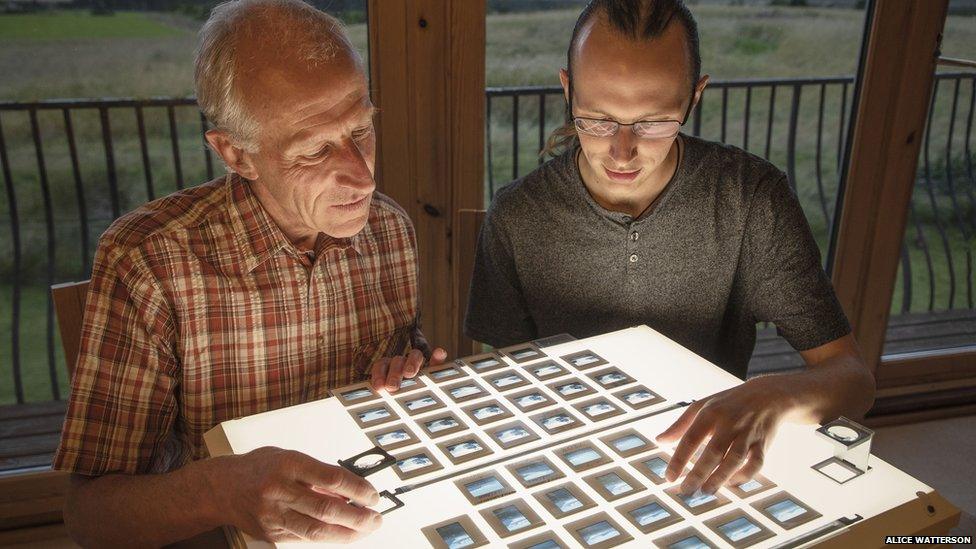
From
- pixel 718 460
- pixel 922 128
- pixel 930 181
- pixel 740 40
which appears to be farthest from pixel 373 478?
pixel 930 181

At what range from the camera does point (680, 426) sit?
2.87 ft

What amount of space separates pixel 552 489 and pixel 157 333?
0.76 m

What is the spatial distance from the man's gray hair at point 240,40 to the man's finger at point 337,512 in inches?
27.4

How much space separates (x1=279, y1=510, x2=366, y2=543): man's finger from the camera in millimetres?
729

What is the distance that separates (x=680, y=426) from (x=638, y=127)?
1.87 feet

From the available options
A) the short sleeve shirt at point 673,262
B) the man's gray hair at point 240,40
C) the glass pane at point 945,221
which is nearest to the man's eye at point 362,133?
the man's gray hair at point 240,40

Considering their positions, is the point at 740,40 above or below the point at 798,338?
above

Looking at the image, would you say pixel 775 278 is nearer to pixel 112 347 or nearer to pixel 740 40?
pixel 112 347

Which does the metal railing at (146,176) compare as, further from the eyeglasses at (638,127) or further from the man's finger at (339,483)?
the man's finger at (339,483)

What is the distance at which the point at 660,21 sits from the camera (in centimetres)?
120

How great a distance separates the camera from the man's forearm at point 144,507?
899 millimetres

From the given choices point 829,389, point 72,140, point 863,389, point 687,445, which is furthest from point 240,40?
point 72,140

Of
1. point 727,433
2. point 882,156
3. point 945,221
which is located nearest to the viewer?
point 727,433

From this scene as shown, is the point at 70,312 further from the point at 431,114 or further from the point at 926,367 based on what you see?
the point at 926,367
